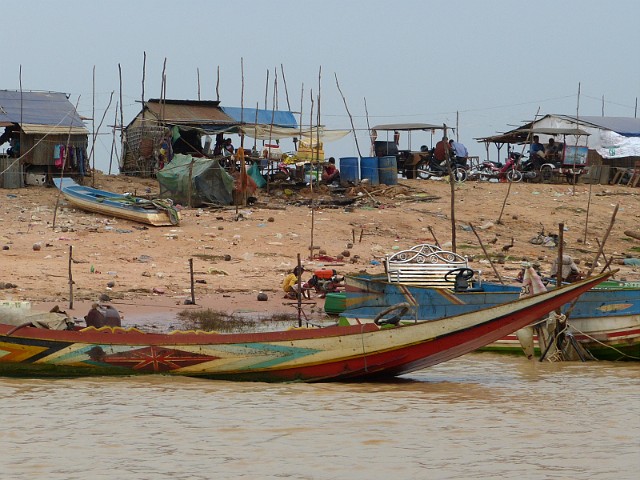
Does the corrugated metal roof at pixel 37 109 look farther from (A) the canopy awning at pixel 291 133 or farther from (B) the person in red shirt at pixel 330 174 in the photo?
(B) the person in red shirt at pixel 330 174

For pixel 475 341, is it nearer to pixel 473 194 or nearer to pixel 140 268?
pixel 140 268

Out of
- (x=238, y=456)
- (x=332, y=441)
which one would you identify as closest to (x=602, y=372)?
(x=332, y=441)

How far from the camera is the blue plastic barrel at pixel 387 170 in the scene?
24.7m

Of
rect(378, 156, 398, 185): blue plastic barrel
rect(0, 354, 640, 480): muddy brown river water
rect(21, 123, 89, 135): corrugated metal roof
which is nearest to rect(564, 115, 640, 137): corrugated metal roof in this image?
rect(378, 156, 398, 185): blue plastic barrel

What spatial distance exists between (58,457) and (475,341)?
3.63 m

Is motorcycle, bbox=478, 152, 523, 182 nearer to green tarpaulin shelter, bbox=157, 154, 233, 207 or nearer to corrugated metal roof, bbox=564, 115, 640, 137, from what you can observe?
corrugated metal roof, bbox=564, 115, 640, 137

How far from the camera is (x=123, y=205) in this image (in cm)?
1939

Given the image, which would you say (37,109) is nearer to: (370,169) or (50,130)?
(50,130)

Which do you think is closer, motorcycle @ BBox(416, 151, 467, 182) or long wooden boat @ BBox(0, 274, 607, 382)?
long wooden boat @ BBox(0, 274, 607, 382)

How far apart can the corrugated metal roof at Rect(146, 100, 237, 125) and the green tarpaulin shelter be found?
283 centimetres

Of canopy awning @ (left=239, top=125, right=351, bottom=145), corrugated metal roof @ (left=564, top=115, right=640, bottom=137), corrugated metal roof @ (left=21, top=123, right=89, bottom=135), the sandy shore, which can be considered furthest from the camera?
corrugated metal roof @ (left=564, top=115, right=640, bottom=137)

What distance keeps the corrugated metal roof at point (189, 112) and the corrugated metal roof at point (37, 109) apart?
1832mm

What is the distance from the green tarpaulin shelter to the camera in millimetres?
21531

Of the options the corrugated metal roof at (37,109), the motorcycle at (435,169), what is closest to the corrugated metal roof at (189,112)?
the corrugated metal roof at (37,109)
